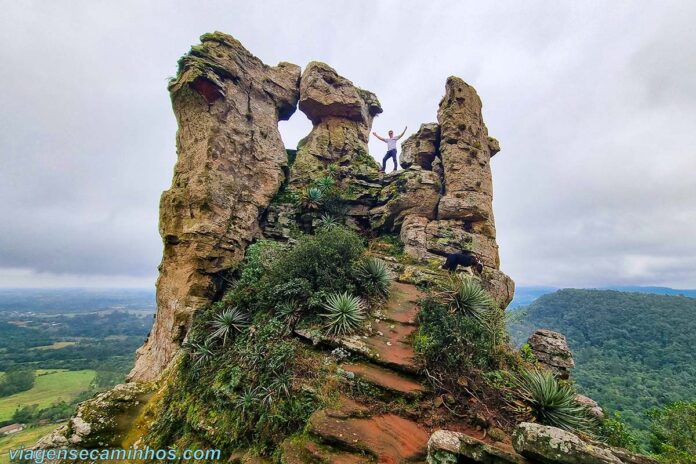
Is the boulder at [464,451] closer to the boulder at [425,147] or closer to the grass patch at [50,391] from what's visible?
the boulder at [425,147]

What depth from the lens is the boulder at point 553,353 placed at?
9469 millimetres

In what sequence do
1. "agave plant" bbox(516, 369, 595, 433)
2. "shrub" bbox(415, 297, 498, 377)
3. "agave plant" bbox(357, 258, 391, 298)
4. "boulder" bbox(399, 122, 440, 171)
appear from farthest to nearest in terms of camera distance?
1. "boulder" bbox(399, 122, 440, 171)
2. "agave plant" bbox(357, 258, 391, 298)
3. "shrub" bbox(415, 297, 498, 377)
4. "agave plant" bbox(516, 369, 595, 433)

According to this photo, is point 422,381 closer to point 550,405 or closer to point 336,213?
point 550,405

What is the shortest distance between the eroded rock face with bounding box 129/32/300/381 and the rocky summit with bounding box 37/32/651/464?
0.25 ft

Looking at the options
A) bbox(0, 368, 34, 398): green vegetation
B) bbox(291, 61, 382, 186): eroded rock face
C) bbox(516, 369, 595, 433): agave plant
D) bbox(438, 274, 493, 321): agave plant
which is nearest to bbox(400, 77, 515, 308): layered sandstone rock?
bbox(438, 274, 493, 321): agave plant

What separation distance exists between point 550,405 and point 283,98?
57.2ft

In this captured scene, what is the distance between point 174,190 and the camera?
11.7m

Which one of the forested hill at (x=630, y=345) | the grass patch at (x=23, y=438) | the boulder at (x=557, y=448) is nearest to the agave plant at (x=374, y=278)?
the boulder at (x=557, y=448)

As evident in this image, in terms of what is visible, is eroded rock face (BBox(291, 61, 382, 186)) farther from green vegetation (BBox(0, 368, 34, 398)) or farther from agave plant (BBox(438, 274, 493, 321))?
green vegetation (BBox(0, 368, 34, 398))

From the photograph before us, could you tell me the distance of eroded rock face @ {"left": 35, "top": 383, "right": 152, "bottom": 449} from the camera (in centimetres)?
755

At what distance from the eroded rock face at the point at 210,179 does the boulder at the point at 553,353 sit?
11.7 metres

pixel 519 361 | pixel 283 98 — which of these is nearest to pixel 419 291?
pixel 519 361

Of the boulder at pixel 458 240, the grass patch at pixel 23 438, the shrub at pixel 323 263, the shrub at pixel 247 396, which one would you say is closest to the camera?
the shrub at pixel 247 396

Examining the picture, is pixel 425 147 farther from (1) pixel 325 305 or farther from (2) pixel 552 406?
(2) pixel 552 406
